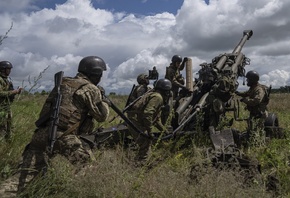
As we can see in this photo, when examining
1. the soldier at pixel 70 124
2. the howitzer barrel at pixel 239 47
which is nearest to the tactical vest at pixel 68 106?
the soldier at pixel 70 124

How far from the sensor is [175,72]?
1106 cm

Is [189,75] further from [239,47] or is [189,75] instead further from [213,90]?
[239,47]

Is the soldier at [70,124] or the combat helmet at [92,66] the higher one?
the combat helmet at [92,66]

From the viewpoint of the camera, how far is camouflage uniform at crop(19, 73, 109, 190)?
408 centimetres

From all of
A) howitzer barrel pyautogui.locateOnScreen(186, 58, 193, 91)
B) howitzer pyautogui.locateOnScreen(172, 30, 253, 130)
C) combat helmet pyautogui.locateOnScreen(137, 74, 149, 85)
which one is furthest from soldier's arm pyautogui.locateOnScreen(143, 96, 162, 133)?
combat helmet pyautogui.locateOnScreen(137, 74, 149, 85)

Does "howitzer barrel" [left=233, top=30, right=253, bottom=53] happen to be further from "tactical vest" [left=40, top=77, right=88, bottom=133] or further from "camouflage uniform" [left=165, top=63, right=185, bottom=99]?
"tactical vest" [left=40, top=77, right=88, bottom=133]

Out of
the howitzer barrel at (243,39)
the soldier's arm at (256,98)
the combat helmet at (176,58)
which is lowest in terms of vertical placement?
the soldier's arm at (256,98)

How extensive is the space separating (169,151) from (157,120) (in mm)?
623

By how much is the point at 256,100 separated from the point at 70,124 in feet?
16.1

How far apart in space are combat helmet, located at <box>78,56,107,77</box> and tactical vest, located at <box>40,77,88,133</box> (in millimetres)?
187

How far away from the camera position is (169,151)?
7039mm

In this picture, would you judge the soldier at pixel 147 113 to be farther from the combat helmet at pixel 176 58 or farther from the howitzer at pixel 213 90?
the combat helmet at pixel 176 58

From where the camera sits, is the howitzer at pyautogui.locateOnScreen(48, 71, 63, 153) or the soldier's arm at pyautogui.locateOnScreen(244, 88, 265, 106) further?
the soldier's arm at pyautogui.locateOnScreen(244, 88, 265, 106)

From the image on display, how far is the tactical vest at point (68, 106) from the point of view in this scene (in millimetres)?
4105
